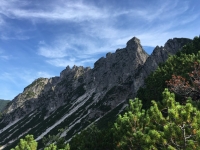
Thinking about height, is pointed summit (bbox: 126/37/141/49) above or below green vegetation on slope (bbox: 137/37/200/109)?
above

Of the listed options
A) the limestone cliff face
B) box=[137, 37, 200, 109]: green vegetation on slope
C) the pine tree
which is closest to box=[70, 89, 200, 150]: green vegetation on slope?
the pine tree

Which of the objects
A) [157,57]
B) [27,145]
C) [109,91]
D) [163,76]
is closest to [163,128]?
[27,145]

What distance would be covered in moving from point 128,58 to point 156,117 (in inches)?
5600

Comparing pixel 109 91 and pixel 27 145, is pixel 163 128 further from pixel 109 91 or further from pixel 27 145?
pixel 109 91

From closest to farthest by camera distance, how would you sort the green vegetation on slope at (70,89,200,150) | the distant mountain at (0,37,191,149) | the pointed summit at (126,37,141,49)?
the green vegetation on slope at (70,89,200,150) < the distant mountain at (0,37,191,149) < the pointed summit at (126,37,141,49)

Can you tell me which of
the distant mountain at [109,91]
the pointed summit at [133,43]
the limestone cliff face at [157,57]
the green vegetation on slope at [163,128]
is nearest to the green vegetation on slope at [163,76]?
the green vegetation on slope at [163,128]

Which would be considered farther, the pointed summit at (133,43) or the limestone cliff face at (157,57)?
the pointed summit at (133,43)

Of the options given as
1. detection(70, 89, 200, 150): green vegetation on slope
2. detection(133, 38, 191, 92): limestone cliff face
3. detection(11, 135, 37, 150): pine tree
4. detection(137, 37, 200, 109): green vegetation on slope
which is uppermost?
detection(133, 38, 191, 92): limestone cliff face

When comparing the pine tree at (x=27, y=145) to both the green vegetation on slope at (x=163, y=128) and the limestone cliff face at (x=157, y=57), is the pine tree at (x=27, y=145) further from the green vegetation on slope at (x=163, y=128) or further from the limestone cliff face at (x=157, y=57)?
the limestone cliff face at (x=157, y=57)

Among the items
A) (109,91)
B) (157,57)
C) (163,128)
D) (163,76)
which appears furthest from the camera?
(109,91)

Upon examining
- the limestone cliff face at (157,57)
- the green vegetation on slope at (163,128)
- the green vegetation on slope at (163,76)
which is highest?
the limestone cliff face at (157,57)

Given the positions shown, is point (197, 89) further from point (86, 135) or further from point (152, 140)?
point (86, 135)

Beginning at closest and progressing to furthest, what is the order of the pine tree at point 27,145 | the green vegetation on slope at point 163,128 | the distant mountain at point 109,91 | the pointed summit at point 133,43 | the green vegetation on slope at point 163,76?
the green vegetation on slope at point 163,128 → the pine tree at point 27,145 → the green vegetation on slope at point 163,76 → the distant mountain at point 109,91 → the pointed summit at point 133,43

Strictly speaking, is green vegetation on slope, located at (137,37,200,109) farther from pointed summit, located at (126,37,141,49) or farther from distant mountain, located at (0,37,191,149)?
pointed summit, located at (126,37,141,49)
